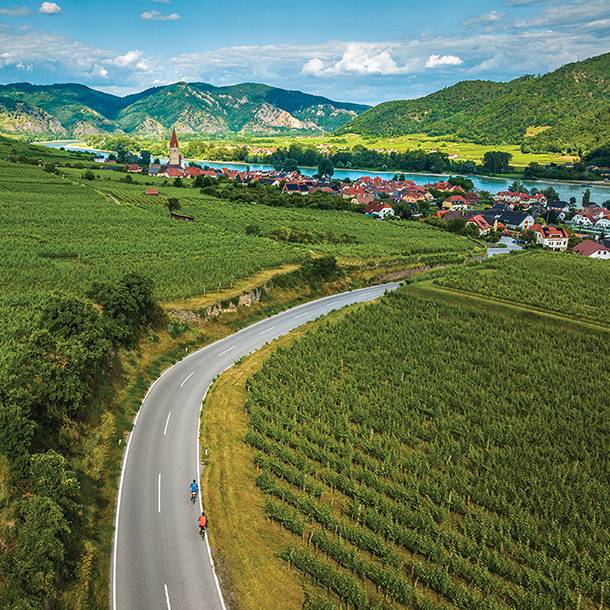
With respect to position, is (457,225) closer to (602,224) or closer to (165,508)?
(602,224)

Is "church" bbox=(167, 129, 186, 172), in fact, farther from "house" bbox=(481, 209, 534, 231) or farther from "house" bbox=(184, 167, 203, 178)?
"house" bbox=(481, 209, 534, 231)

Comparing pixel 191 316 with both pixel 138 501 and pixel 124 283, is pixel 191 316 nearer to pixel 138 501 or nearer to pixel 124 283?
pixel 124 283

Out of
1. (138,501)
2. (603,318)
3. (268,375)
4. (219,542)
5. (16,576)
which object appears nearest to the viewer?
(16,576)

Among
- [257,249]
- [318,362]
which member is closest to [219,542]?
[318,362]

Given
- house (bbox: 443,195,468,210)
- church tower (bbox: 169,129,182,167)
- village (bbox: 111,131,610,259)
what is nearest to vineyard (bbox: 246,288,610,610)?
village (bbox: 111,131,610,259)

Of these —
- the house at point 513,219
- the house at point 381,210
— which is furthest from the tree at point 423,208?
the house at point 513,219

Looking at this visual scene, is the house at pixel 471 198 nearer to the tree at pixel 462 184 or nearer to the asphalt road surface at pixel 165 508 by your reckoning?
the tree at pixel 462 184
